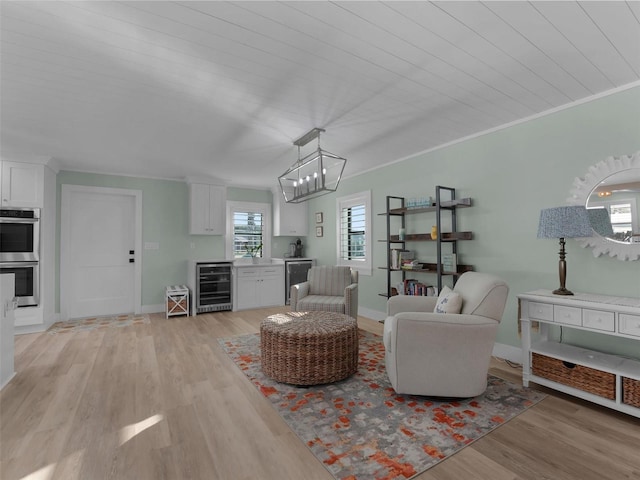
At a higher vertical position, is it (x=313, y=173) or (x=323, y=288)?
(x=313, y=173)

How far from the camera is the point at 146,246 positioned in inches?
217

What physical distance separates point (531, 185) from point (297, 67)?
95.7 inches

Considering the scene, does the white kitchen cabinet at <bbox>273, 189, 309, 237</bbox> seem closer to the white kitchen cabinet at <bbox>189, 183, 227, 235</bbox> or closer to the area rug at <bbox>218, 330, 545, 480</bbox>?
the white kitchen cabinet at <bbox>189, 183, 227, 235</bbox>

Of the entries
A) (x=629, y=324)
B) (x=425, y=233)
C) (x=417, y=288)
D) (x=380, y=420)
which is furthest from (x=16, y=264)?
(x=629, y=324)

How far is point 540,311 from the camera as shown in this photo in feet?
8.45

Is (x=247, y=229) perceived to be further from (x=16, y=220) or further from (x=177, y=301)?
(x=16, y=220)

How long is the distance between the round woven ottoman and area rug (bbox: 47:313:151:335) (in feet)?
10.3

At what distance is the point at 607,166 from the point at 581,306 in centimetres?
117

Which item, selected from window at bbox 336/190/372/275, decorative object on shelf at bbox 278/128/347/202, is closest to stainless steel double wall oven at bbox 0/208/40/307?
decorative object on shelf at bbox 278/128/347/202

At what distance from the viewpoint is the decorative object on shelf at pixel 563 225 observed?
2.43m

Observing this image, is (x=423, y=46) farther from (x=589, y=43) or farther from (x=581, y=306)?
(x=581, y=306)

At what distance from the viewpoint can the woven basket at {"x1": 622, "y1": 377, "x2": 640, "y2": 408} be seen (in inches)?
82.1

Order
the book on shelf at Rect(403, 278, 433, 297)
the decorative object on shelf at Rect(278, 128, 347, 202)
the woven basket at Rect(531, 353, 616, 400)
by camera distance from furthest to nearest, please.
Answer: the book on shelf at Rect(403, 278, 433, 297), the decorative object on shelf at Rect(278, 128, 347, 202), the woven basket at Rect(531, 353, 616, 400)

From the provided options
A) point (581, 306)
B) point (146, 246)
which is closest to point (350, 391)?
point (581, 306)
